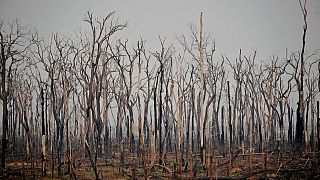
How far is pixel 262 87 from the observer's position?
2906cm

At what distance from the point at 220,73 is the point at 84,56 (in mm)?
14665

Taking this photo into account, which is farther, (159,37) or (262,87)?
(262,87)

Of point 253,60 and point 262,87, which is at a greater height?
point 253,60

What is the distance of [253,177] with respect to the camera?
11266mm

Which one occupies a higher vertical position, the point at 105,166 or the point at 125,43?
the point at 125,43

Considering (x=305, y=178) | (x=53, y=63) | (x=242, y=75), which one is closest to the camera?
(x=305, y=178)

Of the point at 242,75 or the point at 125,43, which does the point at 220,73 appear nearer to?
the point at 242,75

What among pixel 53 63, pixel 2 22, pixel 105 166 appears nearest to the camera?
pixel 2 22

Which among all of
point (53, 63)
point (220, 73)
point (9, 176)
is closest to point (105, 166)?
point (9, 176)

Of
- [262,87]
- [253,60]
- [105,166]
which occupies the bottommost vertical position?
[105,166]

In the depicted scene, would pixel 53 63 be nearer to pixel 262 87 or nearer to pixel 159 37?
pixel 159 37

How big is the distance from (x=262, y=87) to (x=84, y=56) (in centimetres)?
1706

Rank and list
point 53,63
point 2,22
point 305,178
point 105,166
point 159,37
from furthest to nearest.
→ point 159,37, point 53,63, point 105,166, point 2,22, point 305,178

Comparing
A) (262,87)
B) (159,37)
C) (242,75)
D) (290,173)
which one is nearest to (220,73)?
(242,75)
